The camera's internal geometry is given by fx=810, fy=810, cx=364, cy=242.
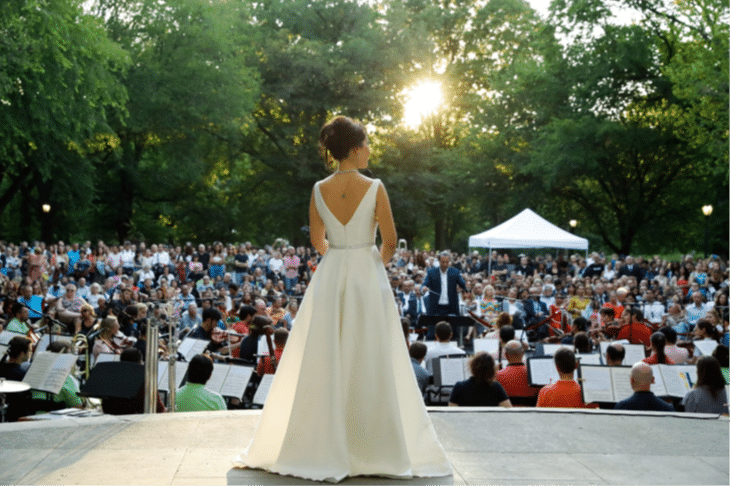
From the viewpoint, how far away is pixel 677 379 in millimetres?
7422

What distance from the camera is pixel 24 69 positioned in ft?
68.6

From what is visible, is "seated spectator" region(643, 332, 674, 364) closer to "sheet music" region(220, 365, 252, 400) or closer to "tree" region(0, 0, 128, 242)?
"sheet music" region(220, 365, 252, 400)

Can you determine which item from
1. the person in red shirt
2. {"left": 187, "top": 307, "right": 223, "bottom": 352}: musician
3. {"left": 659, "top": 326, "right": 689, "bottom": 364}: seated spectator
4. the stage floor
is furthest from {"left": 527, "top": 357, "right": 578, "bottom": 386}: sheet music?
{"left": 187, "top": 307, "right": 223, "bottom": 352}: musician

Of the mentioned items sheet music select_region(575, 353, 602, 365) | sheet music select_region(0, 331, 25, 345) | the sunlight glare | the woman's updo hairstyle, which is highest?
the sunlight glare

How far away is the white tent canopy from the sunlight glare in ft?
70.3

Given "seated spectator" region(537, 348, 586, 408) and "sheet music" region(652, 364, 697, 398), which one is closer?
"seated spectator" region(537, 348, 586, 408)

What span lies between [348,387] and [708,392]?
3898mm

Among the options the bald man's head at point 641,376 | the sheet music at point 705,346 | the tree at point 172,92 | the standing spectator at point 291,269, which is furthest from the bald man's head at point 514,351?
the tree at point 172,92

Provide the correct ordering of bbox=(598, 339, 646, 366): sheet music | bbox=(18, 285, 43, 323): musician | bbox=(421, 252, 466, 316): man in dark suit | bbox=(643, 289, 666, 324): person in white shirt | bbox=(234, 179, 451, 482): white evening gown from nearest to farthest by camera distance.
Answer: bbox=(234, 179, 451, 482): white evening gown < bbox=(598, 339, 646, 366): sheet music < bbox=(421, 252, 466, 316): man in dark suit < bbox=(18, 285, 43, 323): musician < bbox=(643, 289, 666, 324): person in white shirt

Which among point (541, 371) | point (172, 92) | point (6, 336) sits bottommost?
point (541, 371)

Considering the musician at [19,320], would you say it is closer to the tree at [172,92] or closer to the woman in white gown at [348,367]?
the woman in white gown at [348,367]

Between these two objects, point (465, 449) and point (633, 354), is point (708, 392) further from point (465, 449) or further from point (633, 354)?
point (465, 449)

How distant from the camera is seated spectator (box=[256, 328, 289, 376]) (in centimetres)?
821

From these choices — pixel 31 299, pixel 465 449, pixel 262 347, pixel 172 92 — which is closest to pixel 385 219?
pixel 465 449
